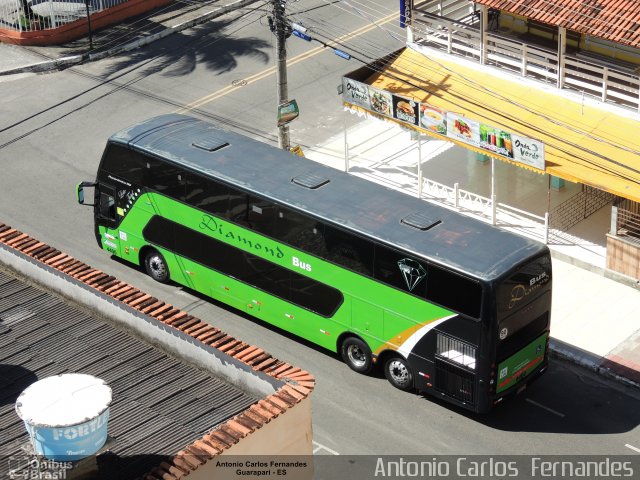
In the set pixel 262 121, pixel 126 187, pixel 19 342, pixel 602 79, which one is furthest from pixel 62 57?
pixel 19 342

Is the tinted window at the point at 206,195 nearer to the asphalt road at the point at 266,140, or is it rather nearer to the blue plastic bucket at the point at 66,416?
the asphalt road at the point at 266,140

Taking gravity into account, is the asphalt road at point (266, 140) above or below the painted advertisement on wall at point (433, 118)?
below

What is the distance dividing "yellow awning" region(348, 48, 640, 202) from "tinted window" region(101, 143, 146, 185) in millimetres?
7952

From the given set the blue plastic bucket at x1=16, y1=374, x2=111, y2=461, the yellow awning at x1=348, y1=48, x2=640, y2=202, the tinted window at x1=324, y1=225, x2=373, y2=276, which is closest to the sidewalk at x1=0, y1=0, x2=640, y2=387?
the yellow awning at x1=348, y1=48, x2=640, y2=202

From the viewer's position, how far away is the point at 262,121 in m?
40.5

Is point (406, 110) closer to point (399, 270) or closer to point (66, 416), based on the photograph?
point (399, 270)

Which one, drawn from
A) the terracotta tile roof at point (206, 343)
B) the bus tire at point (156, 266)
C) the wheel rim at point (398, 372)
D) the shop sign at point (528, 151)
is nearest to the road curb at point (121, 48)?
the bus tire at point (156, 266)

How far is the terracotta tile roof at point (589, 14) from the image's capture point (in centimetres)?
3133

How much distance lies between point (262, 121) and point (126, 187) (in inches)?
367

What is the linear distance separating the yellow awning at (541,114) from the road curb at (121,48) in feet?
39.3

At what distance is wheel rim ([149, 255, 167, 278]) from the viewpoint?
32.4m

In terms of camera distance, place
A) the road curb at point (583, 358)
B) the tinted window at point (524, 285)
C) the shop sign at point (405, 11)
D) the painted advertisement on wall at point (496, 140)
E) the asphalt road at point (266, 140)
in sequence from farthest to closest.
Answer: the shop sign at point (405, 11)
the painted advertisement on wall at point (496, 140)
the road curb at point (583, 358)
the asphalt road at point (266, 140)
the tinted window at point (524, 285)

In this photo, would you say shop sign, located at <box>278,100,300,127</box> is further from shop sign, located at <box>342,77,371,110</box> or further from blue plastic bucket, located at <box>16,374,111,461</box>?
blue plastic bucket, located at <box>16,374,111,461</box>

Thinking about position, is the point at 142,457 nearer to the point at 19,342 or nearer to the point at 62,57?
the point at 19,342
